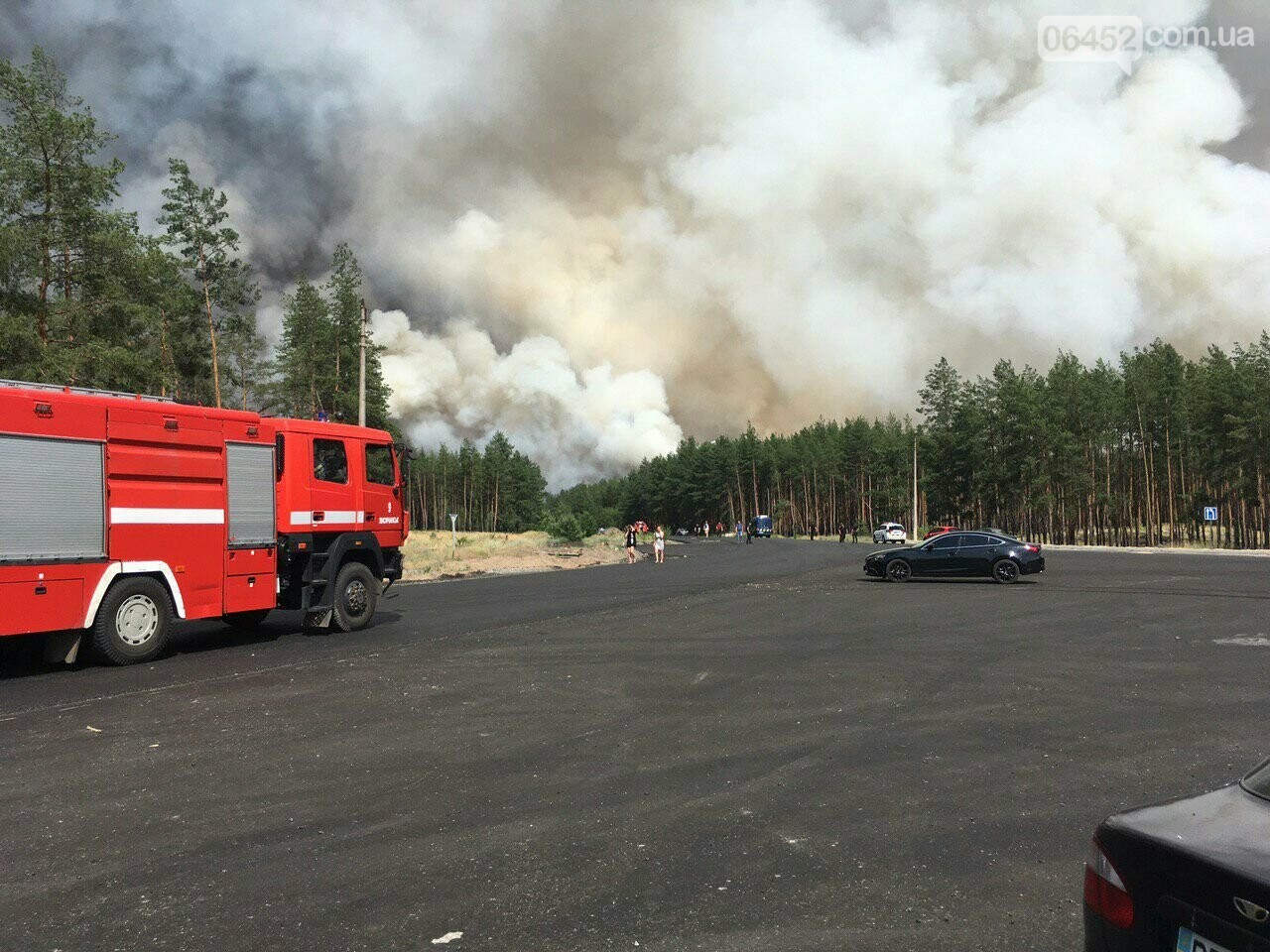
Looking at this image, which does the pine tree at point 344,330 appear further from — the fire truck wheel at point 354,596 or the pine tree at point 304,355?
the fire truck wheel at point 354,596

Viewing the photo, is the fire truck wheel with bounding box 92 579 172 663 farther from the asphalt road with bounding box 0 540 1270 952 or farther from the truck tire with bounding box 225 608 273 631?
the truck tire with bounding box 225 608 273 631

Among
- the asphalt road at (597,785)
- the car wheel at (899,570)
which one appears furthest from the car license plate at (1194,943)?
the car wheel at (899,570)

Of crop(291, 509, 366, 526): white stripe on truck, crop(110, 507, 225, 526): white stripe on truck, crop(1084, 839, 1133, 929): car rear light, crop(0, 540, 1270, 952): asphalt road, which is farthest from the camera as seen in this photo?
crop(291, 509, 366, 526): white stripe on truck

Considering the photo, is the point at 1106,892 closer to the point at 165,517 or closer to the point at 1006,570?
the point at 165,517

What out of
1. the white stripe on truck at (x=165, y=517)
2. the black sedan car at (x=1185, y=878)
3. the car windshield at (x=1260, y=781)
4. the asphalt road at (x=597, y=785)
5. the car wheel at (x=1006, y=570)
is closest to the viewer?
the black sedan car at (x=1185, y=878)

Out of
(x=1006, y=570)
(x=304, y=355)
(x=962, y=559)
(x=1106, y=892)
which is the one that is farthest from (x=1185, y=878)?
(x=304, y=355)

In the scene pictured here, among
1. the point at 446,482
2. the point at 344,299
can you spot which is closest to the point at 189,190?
the point at 344,299

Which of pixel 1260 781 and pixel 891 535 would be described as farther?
pixel 891 535

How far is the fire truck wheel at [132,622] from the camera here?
11.0 metres

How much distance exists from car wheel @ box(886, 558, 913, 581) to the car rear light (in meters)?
24.7

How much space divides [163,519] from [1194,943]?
12229 mm

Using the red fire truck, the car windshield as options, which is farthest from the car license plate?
the red fire truck

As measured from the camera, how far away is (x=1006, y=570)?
24797 mm

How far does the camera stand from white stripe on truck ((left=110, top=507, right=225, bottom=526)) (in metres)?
11.1
